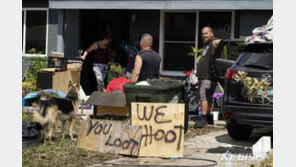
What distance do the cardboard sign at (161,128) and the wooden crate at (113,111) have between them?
12.7ft

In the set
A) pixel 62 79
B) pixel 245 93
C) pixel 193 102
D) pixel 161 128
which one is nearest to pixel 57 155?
pixel 161 128

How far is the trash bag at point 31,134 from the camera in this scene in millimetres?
8242

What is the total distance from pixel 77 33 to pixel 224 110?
7.75m

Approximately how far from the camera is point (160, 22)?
1532 cm

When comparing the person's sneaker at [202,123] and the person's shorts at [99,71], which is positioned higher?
the person's shorts at [99,71]

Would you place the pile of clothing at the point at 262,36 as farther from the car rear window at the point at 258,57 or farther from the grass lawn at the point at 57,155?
the grass lawn at the point at 57,155

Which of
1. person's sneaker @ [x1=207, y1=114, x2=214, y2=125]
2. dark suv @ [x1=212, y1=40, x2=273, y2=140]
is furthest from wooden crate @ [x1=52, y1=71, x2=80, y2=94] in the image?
dark suv @ [x1=212, y1=40, x2=273, y2=140]

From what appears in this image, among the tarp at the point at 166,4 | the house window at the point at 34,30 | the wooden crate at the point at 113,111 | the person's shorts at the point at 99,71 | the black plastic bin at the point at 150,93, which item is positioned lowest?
the wooden crate at the point at 113,111

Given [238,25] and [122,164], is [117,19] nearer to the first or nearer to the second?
[238,25]

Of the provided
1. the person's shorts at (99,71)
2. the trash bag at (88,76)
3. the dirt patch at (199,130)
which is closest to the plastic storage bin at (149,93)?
the dirt patch at (199,130)

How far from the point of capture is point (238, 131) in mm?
9281

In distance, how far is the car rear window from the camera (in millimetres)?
8201

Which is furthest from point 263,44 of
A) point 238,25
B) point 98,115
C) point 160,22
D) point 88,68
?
point 88,68

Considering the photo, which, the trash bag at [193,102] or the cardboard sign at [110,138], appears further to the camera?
the trash bag at [193,102]
